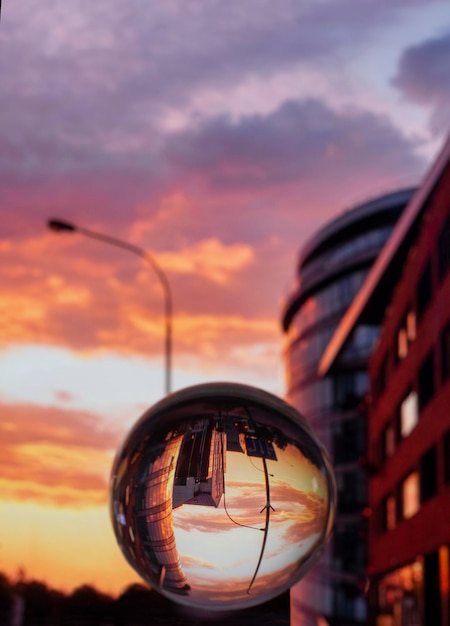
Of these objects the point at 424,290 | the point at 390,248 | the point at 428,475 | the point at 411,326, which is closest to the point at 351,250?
the point at 390,248

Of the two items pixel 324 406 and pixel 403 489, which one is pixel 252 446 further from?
pixel 324 406

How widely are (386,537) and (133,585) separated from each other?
4590cm

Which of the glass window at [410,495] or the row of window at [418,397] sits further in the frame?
the glass window at [410,495]

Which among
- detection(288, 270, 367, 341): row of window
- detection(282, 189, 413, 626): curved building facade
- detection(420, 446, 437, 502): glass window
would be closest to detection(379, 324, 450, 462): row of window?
detection(420, 446, 437, 502): glass window

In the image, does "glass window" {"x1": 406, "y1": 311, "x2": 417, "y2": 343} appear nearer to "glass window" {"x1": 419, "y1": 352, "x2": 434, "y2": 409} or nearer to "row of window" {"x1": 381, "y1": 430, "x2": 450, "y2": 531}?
"glass window" {"x1": 419, "y1": 352, "x2": 434, "y2": 409}

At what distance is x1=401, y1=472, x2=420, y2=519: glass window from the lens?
38.6 m

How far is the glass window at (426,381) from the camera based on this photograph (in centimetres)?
3694

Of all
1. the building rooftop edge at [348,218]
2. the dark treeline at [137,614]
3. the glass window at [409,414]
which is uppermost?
the building rooftop edge at [348,218]

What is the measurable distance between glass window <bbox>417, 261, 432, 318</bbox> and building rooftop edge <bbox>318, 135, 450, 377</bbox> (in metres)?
2.70

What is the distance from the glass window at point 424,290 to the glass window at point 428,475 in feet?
17.6

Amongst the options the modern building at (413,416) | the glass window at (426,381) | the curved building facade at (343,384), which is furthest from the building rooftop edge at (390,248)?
the glass window at (426,381)

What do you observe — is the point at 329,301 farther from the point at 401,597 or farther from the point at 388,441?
the point at 401,597

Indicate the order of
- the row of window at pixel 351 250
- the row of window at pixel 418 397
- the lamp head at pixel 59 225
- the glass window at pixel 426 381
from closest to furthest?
the lamp head at pixel 59 225 → the row of window at pixel 418 397 → the glass window at pixel 426 381 → the row of window at pixel 351 250

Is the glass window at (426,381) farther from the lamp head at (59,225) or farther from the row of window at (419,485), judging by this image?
the lamp head at (59,225)
